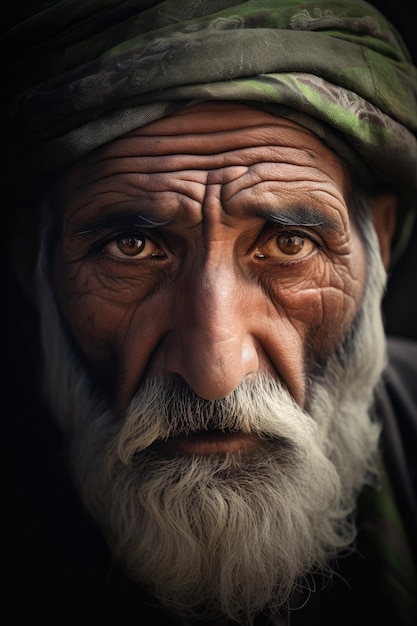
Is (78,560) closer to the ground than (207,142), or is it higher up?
closer to the ground

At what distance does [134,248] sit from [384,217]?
859mm

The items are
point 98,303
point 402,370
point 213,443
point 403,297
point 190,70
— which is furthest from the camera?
point 403,297

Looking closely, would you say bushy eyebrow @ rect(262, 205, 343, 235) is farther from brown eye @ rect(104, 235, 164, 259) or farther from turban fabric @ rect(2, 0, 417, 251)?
brown eye @ rect(104, 235, 164, 259)

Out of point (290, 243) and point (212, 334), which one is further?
point (290, 243)

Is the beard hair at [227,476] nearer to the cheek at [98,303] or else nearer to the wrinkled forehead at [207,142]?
the cheek at [98,303]

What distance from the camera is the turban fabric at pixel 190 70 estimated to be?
1569 mm

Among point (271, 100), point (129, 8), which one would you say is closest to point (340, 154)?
point (271, 100)

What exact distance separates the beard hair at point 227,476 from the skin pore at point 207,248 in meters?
0.09

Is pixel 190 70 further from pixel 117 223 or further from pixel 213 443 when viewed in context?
pixel 213 443

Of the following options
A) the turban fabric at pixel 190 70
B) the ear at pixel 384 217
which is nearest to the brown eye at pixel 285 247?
the turban fabric at pixel 190 70

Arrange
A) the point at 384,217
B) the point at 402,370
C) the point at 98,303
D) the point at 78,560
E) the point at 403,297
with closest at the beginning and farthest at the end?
the point at 98,303 < the point at 78,560 < the point at 384,217 < the point at 402,370 < the point at 403,297

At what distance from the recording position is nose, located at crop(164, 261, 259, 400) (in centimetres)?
155

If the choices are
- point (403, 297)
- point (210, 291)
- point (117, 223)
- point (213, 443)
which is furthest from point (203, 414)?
point (403, 297)

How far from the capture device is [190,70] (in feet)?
5.08
